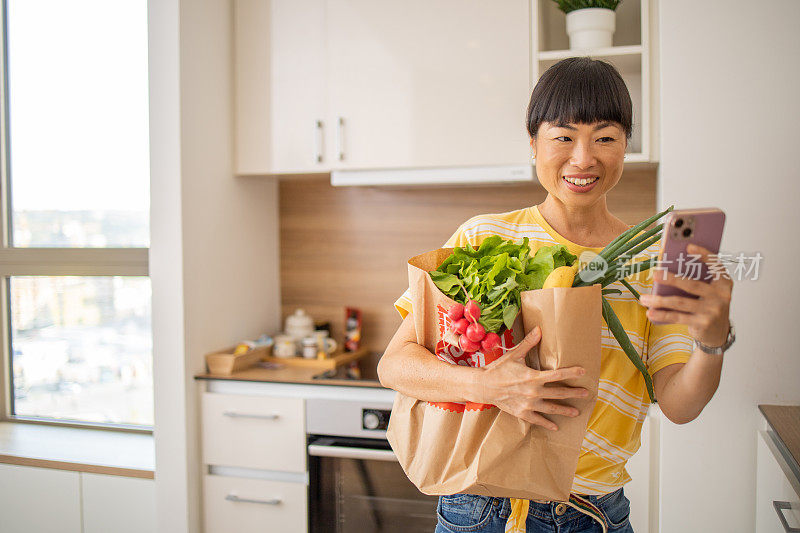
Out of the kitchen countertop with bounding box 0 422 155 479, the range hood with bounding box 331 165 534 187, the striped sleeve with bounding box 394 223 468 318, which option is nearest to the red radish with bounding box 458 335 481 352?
the striped sleeve with bounding box 394 223 468 318

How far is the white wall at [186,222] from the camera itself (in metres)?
2.15

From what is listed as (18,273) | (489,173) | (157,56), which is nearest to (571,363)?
(489,173)

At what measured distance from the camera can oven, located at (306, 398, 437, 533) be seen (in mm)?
2062

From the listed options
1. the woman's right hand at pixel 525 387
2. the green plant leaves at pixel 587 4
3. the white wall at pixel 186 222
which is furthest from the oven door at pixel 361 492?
the green plant leaves at pixel 587 4

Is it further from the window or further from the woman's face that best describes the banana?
the window

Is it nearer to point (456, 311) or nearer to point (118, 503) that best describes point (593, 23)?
point (456, 311)

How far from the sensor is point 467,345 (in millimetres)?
811

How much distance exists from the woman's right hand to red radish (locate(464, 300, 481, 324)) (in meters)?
0.06

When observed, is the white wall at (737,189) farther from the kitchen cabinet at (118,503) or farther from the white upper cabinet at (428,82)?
the kitchen cabinet at (118,503)

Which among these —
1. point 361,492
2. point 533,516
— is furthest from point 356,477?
point 533,516

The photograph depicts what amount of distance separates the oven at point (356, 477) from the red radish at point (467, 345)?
127cm

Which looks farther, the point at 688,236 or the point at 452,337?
the point at 452,337

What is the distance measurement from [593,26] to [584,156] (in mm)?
1246

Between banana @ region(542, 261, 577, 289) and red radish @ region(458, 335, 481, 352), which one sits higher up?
banana @ region(542, 261, 577, 289)
